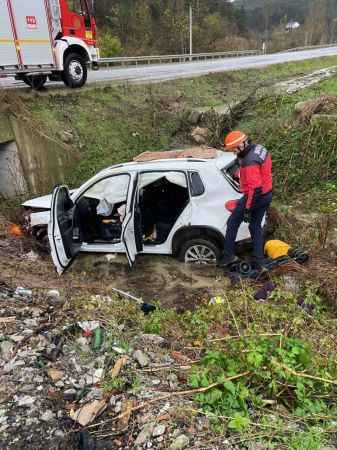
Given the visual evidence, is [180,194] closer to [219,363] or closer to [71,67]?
[219,363]

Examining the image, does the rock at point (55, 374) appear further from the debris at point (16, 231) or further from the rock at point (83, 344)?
the debris at point (16, 231)

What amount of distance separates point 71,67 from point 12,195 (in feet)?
14.7

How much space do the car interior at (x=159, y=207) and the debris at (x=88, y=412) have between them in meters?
3.27

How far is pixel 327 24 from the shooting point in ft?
230

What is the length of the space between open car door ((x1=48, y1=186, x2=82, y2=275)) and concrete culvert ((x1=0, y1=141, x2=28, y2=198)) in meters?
4.14

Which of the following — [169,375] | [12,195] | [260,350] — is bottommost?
[12,195]

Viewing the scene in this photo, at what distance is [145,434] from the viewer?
2.59 m

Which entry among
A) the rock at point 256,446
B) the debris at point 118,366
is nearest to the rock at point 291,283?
the debris at point 118,366

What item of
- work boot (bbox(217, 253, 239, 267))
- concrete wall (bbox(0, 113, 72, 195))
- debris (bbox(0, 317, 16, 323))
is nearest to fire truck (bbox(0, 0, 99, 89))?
concrete wall (bbox(0, 113, 72, 195))

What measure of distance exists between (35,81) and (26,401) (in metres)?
10.7

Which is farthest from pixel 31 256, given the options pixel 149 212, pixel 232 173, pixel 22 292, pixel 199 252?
pixel 232 173

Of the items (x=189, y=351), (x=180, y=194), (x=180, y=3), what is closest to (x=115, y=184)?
(x=180, y=194)

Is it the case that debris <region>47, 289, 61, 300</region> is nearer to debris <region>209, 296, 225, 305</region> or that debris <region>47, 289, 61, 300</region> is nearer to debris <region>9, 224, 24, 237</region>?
debris <region>209, 296, 225, 305</region>

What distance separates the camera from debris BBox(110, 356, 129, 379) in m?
3.08
